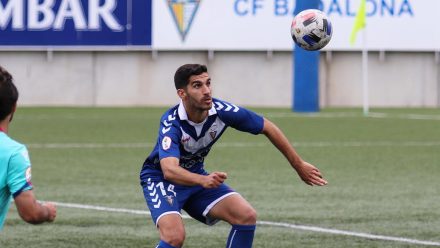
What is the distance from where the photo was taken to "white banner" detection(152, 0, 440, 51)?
3212 cm

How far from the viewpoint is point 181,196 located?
28.8 ft

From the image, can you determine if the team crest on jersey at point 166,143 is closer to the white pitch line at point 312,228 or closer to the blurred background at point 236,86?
the white pitch line at point 312,228

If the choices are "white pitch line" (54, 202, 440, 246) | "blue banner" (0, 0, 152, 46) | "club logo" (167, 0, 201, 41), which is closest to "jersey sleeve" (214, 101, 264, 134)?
"white pitch line" (54, 202, 440, 246)

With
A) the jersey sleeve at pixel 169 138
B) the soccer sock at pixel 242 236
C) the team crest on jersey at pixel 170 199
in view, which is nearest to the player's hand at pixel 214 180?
the jersey sleeve at pixel 169 138

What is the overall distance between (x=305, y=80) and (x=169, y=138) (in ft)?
69.6

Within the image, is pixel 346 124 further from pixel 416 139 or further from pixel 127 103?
pixel 127 103

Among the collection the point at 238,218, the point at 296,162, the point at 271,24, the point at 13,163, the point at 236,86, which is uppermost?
the point at 13,163

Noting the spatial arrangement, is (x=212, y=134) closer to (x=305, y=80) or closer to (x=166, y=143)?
(x=166, y=143)

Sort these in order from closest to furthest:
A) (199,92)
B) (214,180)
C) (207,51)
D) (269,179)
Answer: (214,180) → (199,92) → (269,179) → (207,51)

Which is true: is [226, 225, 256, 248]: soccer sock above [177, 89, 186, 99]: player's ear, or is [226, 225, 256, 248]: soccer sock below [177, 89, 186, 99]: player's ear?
below

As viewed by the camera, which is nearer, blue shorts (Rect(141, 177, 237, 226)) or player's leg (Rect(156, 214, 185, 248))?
player's leg (Rect(156, 214, 185, 248))

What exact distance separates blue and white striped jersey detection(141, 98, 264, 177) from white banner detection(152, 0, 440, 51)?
2342 centimetres

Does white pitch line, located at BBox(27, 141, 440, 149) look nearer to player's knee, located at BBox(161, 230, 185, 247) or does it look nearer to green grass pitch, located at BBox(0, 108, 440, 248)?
green grass pitch, located at BBox(0, 108, 440, 248)

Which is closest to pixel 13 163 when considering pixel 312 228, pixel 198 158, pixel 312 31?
pixel 198 158
